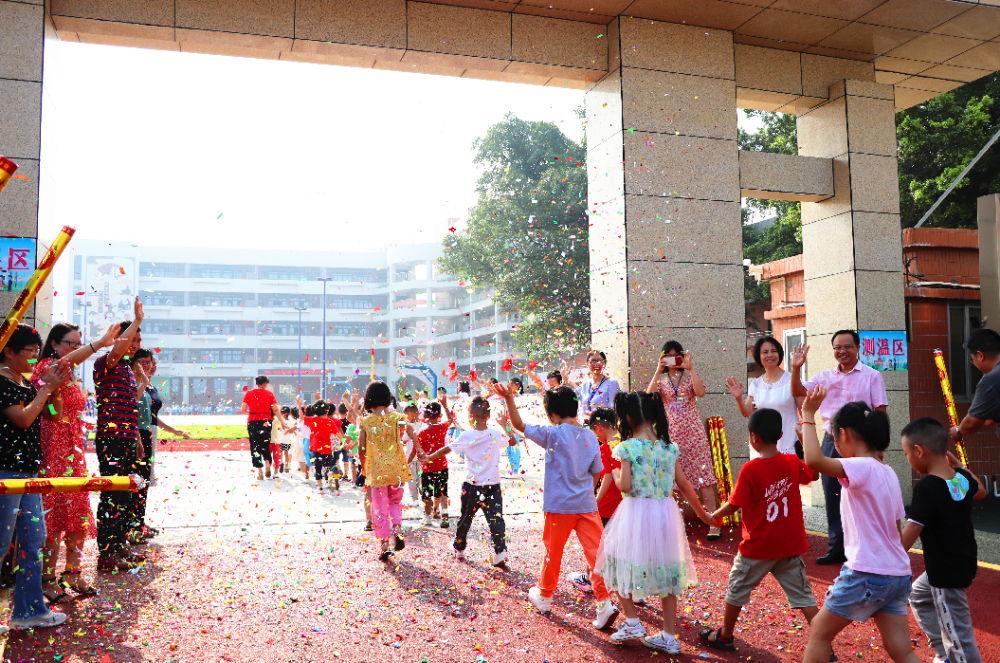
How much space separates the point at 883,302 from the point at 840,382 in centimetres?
324

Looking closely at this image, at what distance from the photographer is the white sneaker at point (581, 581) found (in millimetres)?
5001

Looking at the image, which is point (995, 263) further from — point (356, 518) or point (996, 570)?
point (356, 518)

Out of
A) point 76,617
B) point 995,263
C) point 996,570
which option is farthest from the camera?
point 995,263

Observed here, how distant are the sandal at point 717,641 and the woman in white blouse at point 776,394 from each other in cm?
217

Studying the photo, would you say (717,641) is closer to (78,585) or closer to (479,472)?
(479,472)

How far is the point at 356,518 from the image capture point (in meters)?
7.91

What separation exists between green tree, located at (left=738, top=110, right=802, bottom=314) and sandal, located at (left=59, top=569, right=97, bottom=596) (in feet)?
51.2

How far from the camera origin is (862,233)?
8.43 m

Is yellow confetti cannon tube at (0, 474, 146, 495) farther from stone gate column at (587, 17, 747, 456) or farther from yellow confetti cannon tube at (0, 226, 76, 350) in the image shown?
stone gate column at (587, 17, 747, 456)

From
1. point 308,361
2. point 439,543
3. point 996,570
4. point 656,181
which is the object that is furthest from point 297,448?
point 308,361

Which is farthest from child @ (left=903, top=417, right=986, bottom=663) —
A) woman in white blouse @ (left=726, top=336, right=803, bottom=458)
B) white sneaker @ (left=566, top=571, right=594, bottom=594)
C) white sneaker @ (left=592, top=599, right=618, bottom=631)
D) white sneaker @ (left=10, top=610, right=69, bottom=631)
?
white sneaker @ (left=10, top=610, right=69, bottom=631)

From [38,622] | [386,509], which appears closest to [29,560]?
[38,622]

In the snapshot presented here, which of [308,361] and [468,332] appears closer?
[468,332]

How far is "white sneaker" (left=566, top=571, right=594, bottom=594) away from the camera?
5.00m
